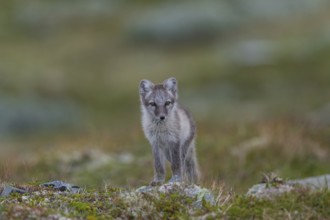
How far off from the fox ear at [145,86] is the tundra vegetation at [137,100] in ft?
7.11

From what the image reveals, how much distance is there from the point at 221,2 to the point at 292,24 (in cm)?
1045

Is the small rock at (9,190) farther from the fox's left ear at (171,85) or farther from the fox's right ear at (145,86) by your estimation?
the fox's left ear at (171,85)

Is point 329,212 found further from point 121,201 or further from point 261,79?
point 261,79

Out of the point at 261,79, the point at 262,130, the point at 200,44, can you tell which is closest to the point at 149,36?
the point at 200,44

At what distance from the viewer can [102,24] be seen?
69.1 m

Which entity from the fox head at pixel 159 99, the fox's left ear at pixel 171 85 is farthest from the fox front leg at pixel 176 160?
the fox's left ear at pixel 171 85

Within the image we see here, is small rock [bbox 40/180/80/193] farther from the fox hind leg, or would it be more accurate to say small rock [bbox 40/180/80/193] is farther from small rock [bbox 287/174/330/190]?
the fox hind leg

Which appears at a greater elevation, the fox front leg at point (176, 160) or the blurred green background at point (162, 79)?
the blurred green background at point (162, 79)

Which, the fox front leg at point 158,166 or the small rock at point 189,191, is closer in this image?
the small rock at point 189,191

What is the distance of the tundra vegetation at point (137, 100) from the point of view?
10.8 meters

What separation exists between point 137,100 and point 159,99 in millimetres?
37265

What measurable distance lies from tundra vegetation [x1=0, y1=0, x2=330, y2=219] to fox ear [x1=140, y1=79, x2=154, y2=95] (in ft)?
7.11

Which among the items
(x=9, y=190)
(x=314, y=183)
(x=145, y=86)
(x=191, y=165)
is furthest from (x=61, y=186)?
(x=314, y=183)

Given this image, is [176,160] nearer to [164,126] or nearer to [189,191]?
[164,126]
